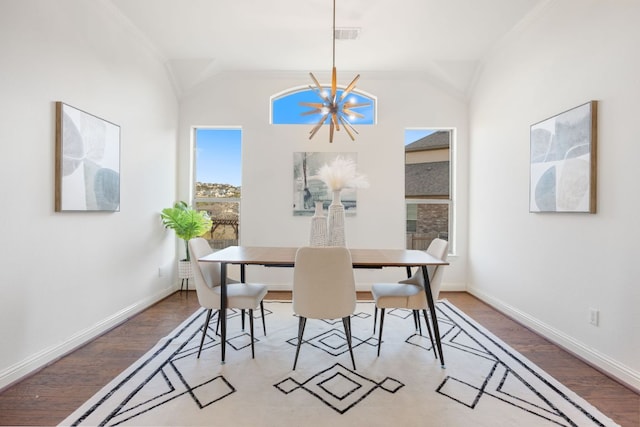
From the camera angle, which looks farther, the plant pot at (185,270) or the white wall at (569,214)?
the plant pot at (185,270)

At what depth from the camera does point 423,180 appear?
437cm

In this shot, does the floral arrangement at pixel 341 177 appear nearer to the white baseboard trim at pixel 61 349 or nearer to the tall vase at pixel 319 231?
the tall vase at pixel 319 231

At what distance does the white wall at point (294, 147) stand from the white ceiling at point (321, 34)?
0.20 meters

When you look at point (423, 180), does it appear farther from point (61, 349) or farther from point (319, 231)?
point (61, 349)

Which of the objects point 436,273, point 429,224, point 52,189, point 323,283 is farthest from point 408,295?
point 52,189

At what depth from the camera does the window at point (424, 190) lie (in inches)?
172

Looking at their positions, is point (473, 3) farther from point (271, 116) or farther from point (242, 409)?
point (242, 409)

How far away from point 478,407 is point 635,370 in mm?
1133

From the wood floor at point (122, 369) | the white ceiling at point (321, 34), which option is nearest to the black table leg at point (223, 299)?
the wood floor at point (122, 369)

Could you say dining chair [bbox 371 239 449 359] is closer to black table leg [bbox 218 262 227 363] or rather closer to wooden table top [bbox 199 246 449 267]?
wooden table top [bbox 199 246 449 267]

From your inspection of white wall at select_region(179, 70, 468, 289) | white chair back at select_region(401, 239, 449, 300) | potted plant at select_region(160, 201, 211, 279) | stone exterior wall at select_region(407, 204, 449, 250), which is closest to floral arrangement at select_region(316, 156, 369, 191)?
white chair back at select_region(401, 239, 449, 300)

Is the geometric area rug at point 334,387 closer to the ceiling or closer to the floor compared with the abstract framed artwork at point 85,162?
closer to the floor

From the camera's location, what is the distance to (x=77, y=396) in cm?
182

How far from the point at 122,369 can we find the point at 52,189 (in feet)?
4.70
